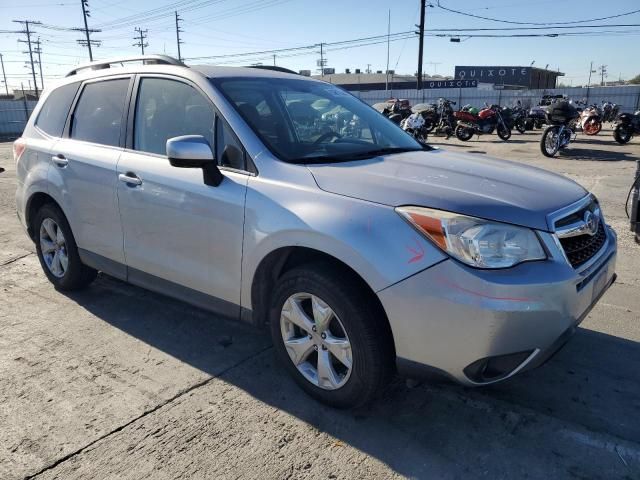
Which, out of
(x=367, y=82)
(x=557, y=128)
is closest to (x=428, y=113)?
(x=557, y=128)

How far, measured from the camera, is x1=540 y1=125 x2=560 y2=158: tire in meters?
13.5

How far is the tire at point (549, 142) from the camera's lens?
13.5m

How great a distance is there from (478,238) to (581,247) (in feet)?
2.35

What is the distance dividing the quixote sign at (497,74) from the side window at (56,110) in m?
78.0

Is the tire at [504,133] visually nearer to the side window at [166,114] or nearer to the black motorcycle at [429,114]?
the black motorcycle at [429,114]

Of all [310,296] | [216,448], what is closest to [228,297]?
[310,296]

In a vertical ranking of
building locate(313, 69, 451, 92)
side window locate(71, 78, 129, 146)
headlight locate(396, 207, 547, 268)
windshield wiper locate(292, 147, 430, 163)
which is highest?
building locate(313, 69, 451, 92)

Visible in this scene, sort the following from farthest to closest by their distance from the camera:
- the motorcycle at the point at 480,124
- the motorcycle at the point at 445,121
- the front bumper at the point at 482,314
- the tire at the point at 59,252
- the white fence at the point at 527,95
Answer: the white fence at the point at 527,95 < the motorcycle at the point at 445,121 < the motorcycle at the point at 480,124 < the tire at the point at 59,252 < the front bumper at the point at 482,314

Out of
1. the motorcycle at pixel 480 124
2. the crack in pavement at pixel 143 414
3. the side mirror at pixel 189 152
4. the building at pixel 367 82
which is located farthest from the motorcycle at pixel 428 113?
the building at pixel 367 82

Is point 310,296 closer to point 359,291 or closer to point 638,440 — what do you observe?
point 359,291

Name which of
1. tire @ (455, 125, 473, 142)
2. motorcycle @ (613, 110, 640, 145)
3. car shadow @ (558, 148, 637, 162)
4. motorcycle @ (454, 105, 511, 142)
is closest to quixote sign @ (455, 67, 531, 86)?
motorcycle @ (454, 105, 511, 142)

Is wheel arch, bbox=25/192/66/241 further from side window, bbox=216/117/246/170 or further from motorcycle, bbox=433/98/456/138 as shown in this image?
motorcycle, bbox=433/98/456/138

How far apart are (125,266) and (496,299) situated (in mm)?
2647

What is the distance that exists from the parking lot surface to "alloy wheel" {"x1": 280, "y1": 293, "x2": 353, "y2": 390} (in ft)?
0.69
